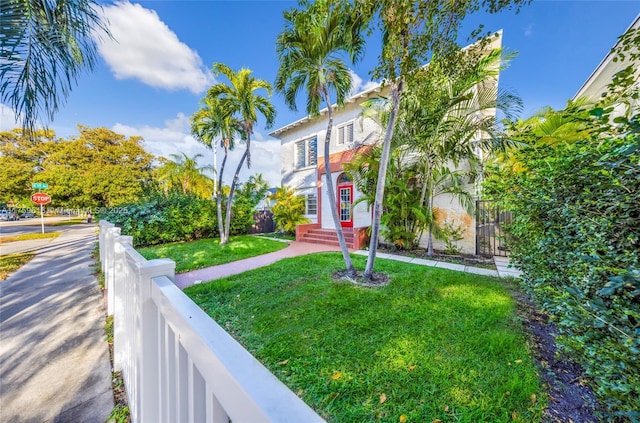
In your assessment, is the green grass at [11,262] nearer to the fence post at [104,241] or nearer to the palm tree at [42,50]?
the fence post at [104,241]

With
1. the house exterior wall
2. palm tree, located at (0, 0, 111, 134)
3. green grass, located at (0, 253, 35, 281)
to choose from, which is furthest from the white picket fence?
the house exterior wall

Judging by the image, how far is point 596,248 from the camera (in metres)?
1.60

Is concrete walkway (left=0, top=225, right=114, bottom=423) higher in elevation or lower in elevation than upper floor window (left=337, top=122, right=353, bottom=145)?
lower

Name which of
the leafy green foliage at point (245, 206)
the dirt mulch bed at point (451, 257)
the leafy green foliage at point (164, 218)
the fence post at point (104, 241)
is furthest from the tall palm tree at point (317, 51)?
the leafy green foliage at point (245, 206)

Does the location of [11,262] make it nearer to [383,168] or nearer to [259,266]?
[259,266]

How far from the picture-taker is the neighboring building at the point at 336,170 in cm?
786

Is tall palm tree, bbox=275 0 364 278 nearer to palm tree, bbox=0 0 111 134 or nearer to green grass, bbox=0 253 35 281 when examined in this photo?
palm tree, bbox=0 0 111 134

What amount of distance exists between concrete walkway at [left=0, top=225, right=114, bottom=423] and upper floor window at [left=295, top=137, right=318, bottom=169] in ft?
32.4

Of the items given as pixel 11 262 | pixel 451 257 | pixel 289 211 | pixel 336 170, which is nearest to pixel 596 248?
pixel 451 257

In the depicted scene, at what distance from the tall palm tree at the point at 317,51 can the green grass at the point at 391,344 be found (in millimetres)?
1468

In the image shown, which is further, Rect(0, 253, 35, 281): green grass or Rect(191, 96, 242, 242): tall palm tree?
Rect(191, 96, 242, 242): tall palm tree

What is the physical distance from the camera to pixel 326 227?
36.8 feet

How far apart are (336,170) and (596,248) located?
9522 mm

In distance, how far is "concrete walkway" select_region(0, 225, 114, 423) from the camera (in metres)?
2.03
